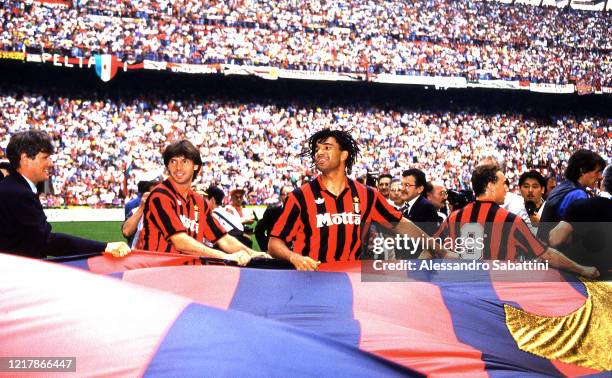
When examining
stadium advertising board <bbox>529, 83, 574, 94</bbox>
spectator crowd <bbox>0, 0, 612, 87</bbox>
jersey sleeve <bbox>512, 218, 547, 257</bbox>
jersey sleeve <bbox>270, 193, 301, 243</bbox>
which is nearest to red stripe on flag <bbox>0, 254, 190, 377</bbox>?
jersey sleeve <bbox>270, 193, 301, 243</bbox>

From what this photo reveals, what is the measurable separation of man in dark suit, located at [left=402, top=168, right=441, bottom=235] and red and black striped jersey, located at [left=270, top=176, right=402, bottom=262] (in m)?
1.87

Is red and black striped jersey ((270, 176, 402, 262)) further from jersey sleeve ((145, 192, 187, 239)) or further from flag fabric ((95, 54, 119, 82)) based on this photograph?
flag fabric ((95, 54, 119, 82))

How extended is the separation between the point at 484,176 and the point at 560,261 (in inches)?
34.1

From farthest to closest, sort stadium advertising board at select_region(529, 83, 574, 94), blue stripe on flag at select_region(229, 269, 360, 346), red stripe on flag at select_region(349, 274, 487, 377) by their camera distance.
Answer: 1. stadium advertising board at select_region(529, 83, 574, 94)
2. blue stripe on flag at select_region(229, 269, 360, 346)
3. red stripe on flag at select_region(349, 274, 487, 377)

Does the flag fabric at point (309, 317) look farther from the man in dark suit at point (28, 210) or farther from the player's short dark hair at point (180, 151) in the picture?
the player's short dark hair at point (180, 151)

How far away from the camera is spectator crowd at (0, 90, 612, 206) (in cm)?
2430

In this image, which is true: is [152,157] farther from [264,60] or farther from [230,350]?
[230,350]

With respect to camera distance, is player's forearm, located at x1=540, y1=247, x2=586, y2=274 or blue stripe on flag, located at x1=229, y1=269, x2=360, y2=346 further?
player's forearm, located at x1=540, y1=247, x2=586, y2=274

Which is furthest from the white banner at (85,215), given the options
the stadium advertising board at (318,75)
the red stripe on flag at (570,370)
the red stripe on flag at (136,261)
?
the red stripe on flag at (570,370)

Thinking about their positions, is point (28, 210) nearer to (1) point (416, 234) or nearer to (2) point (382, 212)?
(2) point (382, 212)

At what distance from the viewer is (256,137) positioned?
28.2 meters

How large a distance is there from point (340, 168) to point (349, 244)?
1.72 feet

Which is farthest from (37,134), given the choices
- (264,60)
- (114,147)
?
(264,60)

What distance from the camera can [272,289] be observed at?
3018mm
